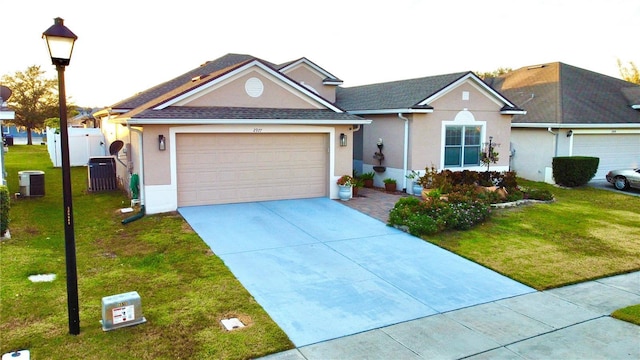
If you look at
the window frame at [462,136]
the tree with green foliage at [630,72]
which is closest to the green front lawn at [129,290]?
the window frame at [462,136]

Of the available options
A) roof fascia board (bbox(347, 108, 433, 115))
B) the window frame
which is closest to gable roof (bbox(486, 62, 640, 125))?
the window frame

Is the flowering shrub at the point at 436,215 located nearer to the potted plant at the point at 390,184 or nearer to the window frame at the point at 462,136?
the potted plant at the point at 390,184

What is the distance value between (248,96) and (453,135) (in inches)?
316

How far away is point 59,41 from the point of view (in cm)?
529

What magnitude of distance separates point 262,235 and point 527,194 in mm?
9683

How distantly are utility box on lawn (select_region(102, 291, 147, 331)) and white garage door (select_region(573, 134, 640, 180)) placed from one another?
19.5 metres

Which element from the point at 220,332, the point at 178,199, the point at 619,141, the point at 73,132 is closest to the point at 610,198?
the point at 619,141

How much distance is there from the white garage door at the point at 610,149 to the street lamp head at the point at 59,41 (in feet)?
65.9

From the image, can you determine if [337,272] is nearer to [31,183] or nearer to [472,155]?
[472,155]

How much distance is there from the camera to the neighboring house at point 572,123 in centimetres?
1986

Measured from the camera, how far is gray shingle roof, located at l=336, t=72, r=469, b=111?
16980 mm

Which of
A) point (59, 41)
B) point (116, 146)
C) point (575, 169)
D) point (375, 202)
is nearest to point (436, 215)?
point (375, 202)

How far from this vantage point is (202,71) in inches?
767

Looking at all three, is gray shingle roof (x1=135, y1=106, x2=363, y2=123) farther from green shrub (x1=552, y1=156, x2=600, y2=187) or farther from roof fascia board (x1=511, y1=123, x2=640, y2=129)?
roof fascia board (x1=511, y1=123, x2=640, y2=129)
